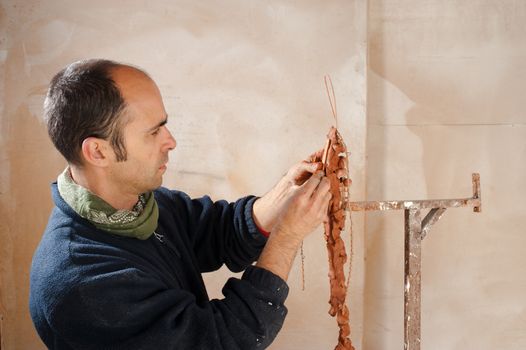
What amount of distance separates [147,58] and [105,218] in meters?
1.60

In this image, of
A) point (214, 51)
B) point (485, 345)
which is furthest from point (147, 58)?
point (485, 345)

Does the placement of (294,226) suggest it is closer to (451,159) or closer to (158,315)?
(158,315)

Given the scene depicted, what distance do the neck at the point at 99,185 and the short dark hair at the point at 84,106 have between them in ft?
0.24

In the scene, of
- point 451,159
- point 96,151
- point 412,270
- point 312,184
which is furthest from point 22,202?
point 451,159

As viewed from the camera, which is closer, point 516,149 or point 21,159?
point 21,159

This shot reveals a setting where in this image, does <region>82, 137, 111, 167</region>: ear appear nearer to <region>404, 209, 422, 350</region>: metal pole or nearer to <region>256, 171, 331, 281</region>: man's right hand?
<region>256, 171, 331, 281</region>: man's right hand

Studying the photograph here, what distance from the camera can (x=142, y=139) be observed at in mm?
1580

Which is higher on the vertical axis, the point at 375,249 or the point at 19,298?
the point at 375,249

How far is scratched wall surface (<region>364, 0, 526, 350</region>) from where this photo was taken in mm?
3080

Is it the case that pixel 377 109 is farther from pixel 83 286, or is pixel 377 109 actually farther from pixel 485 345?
pixel 83 286

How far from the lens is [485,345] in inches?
128

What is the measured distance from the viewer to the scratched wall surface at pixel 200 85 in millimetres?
2889

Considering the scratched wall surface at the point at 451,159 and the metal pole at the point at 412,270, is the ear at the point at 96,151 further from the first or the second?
the scratched wall surface at the point at 451,159

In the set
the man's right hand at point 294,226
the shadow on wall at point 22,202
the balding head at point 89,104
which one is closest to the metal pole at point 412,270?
the man's right hand at point 294,226
